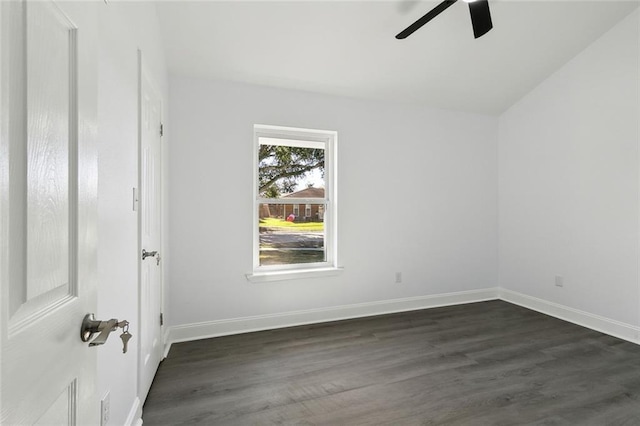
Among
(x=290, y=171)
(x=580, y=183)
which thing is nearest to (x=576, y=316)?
(x=580, y=183)

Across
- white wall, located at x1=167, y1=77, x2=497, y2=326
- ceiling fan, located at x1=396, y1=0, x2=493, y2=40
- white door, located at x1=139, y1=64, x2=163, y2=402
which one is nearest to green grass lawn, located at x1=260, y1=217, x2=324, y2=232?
white wall, located at x1=167, y1=77, x2=497, y2=326

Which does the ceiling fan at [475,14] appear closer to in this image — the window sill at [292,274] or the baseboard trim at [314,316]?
the window sill at [292,274]

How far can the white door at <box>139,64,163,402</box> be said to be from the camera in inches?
76.9

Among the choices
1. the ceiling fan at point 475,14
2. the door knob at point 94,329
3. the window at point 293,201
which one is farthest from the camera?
the window at point 293,201

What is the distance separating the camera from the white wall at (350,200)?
10.1 ft

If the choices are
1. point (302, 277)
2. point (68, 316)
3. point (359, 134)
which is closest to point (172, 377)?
point (302, 277)

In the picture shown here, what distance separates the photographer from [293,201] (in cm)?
359

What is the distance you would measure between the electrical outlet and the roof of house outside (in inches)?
95.6

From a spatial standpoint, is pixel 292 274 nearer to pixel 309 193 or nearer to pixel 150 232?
pixel 309 193

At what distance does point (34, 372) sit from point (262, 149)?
306cm

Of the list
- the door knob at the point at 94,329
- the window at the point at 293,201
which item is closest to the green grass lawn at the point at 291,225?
the window at the point at 293,201

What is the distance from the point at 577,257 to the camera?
3.54m

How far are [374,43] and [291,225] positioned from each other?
6.46ft

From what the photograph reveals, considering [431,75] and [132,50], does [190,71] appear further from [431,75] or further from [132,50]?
[431,75]
